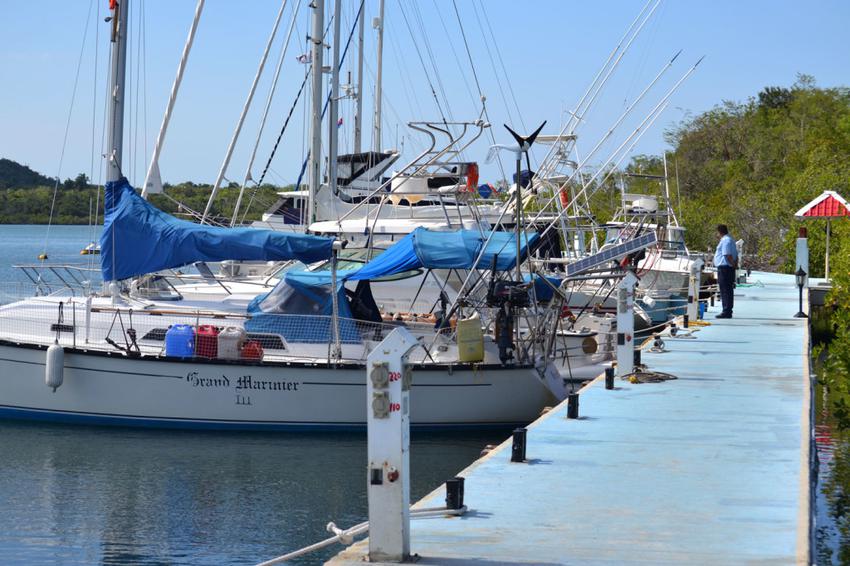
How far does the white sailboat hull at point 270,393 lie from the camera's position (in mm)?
18438

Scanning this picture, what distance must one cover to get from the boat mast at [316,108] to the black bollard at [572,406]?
1312 centimetres

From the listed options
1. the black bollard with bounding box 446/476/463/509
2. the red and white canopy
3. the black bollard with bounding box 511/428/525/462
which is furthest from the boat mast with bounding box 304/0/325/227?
the black bollard with bounding box 446/476/463/509

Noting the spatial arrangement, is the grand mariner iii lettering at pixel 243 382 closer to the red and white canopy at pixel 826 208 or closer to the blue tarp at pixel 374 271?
the blue tarp at pixel 374 271

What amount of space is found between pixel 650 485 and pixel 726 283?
14982 millimetres

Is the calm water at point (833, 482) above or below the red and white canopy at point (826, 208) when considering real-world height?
below

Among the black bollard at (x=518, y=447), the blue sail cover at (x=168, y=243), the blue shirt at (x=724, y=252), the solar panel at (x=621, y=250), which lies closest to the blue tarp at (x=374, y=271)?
the blue sail cover at (x=168, y=243)

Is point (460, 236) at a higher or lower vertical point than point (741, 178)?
lower

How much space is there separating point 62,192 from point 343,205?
326 feet

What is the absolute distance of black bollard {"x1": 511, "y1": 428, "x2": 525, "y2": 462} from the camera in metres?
11.0

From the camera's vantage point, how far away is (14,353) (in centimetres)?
1906

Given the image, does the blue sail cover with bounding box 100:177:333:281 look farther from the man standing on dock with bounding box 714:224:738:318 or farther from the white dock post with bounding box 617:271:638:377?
the man standing on dock with bounding box 714:224:738:318

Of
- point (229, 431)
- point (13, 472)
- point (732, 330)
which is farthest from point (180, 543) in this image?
point (732, 330)

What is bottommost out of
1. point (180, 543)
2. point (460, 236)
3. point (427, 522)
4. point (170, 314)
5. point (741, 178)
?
point (180, 543)

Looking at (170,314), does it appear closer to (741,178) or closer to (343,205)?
(343,205)
